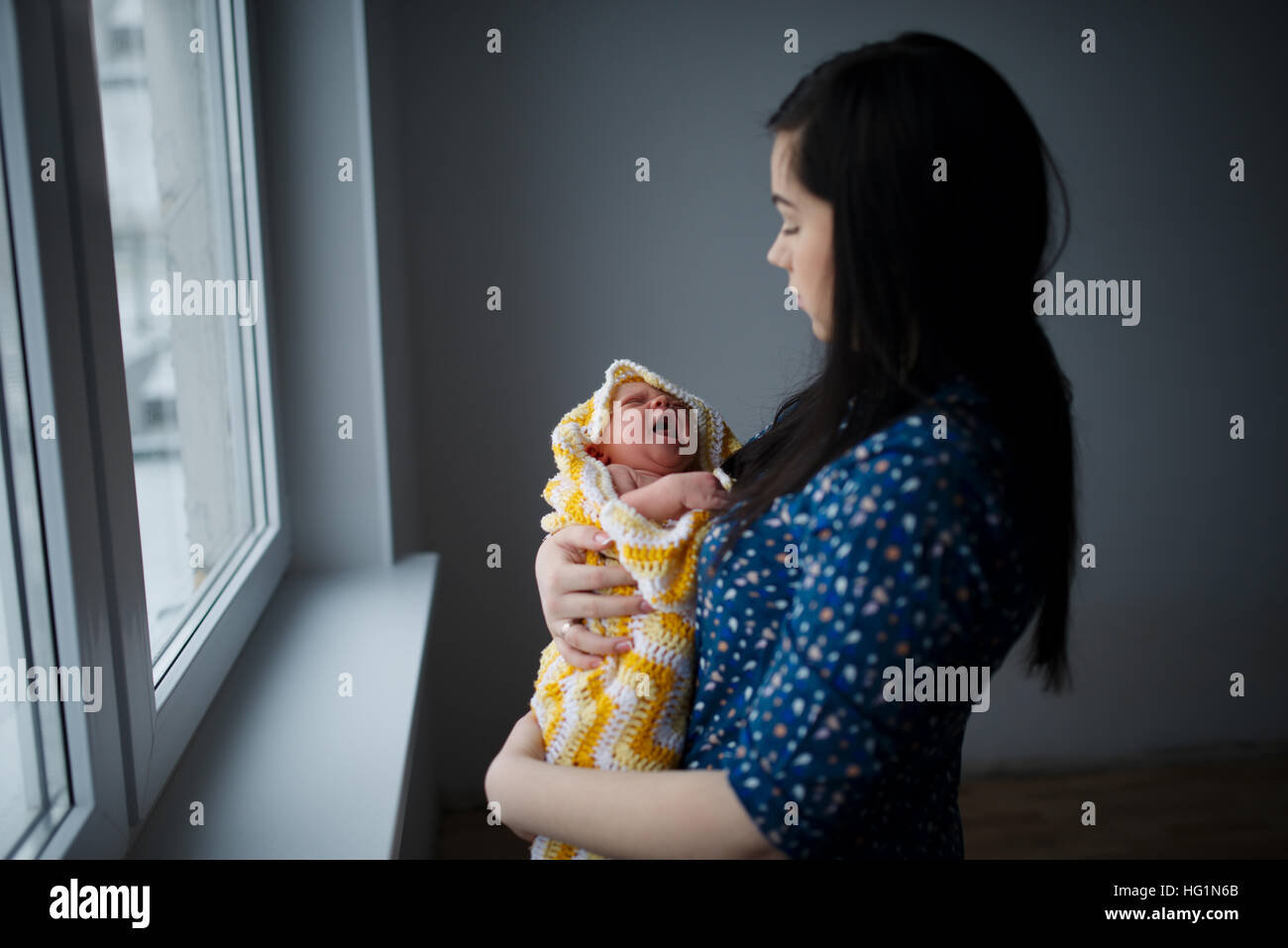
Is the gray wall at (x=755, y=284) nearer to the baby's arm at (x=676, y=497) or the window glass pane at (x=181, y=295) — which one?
the window glass pane at (x=181, y=295)

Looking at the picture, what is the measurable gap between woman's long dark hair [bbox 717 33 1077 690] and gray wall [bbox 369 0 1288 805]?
1334 millimetres

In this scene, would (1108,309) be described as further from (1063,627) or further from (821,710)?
(821,710)

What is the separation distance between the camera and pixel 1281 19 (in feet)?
8.32

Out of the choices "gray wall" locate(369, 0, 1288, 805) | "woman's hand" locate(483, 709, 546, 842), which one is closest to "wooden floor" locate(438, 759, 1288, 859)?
"gray wall" locate(369, 0, 1288, 805)

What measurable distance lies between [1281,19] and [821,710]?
2820 mm

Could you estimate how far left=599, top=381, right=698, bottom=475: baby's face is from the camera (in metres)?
1.20

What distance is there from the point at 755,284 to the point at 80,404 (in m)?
1.79

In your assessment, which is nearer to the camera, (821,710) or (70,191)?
(821,710)

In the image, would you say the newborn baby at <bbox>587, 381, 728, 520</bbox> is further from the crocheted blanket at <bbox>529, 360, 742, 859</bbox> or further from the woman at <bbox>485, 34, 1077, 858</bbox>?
the woman at <bbox>485, 34, 1077, 858</bbox>

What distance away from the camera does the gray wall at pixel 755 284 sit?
7.32 ft

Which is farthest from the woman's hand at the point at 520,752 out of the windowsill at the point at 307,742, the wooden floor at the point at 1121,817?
the wooden floor at the point at 1121,817

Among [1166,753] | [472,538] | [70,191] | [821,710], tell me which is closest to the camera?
[821,710]

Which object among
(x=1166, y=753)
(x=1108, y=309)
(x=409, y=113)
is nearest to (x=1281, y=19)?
(x=1108, y=309)

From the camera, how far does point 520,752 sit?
104 centimetres
